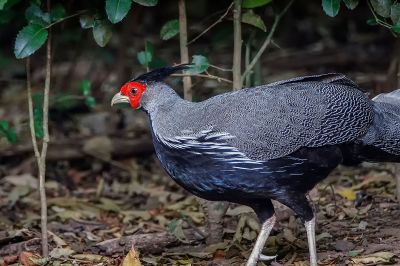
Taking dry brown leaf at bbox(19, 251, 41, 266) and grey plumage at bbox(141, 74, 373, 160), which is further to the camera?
dry brown leaf at bbox(19, 251, 41, 266)

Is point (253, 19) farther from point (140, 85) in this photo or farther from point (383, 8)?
point (140, 85)

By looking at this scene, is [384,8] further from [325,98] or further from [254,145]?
[254,145]

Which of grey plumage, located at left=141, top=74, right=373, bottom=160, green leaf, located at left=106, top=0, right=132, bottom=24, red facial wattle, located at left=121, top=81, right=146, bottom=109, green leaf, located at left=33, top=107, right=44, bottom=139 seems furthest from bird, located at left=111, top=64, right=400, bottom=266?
green leaf, located at left=33, top=107, right=44, bottom=139

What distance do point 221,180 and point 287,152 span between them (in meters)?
0.40

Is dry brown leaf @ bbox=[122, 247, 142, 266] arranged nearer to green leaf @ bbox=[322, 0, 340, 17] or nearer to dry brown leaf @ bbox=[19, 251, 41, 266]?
dry brown leaf @ bbox=[19, 251, 41, 266]

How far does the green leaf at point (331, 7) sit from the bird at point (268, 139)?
38cm

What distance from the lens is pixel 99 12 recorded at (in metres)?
6.09

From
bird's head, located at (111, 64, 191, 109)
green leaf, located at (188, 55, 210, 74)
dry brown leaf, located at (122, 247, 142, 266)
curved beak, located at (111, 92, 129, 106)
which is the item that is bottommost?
dry brown leaf, located at (122, 247, 142, 266)

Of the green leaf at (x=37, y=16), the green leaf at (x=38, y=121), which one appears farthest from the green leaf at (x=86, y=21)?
the green leaf at (x=38, y=121)

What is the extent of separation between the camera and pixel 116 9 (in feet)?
18.4

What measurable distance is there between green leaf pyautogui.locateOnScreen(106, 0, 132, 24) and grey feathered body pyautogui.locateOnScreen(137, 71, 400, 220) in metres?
0.66

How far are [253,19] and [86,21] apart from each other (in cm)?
109

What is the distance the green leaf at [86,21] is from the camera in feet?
19.7

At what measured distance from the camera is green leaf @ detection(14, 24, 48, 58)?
19.0 ft
